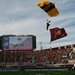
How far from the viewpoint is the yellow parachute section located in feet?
81.2

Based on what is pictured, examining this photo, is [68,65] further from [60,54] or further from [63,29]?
[63,29]

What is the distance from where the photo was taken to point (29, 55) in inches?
3152

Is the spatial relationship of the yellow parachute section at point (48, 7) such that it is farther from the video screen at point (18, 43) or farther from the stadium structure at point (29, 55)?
the video screen at point (18, 43)

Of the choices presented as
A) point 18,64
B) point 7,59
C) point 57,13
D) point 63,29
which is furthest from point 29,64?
point 57,13

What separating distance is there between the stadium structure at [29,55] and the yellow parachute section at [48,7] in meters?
42.9

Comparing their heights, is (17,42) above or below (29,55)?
above

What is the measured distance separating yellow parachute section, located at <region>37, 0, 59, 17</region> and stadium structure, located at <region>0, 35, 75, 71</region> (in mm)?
42885

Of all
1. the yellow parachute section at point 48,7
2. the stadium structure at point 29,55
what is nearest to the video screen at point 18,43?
the stadium structure at point 29,55

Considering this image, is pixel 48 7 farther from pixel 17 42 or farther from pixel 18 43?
pixel 18 43

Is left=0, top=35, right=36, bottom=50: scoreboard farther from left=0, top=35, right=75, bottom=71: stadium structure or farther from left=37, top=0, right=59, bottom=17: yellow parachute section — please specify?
left=37, top=0, right=59, bottom=17: yellow parachute section

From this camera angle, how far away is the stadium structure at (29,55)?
2805 inches

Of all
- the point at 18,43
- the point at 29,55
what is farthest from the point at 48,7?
the point at 29,55

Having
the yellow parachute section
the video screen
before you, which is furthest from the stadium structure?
the yellow parachute section

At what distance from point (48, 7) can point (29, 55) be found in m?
55.6
